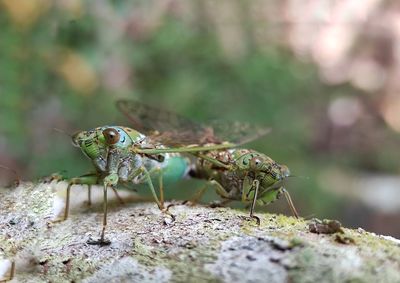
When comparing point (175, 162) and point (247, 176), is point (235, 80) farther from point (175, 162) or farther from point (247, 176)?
point (247, 176)

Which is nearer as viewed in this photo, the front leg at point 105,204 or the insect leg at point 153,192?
the front leg at point 105,204

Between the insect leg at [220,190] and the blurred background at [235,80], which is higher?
the blurred background at [235,80]

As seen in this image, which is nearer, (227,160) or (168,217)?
(168,217)

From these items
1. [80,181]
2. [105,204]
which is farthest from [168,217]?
[80,181]

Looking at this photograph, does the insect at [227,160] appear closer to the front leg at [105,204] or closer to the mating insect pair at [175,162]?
the mating insect pair at [175,162]

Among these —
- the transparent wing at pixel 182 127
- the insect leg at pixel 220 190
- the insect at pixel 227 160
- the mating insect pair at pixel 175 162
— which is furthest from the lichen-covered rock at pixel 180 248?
the transparent wing at pixel 182 127

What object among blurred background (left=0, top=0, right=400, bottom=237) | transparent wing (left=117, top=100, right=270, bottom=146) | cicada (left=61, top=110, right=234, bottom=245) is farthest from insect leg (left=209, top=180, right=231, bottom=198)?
blurred background (left=0, top=0, right=400, bottom=237)

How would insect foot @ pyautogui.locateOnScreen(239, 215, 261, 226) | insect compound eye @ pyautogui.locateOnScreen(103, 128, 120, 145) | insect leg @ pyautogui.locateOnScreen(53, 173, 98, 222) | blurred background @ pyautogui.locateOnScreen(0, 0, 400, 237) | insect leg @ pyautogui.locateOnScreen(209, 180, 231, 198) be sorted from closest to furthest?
insect foot @ pyautogui.locateOnScreen(239, 215, 261, 226)
insect leg @ pyautogui.locateOnScreen(53, 173, 98, 222)
insect compound eye @ pyautogui.locateOnScreen(103, 128, 120, 145)
insect leg @ pyautogui.locateOnScreen(209, 180, 231, 198)
blurred background @ pyautogui.locateOnScreen(0, 0, 400, 237)

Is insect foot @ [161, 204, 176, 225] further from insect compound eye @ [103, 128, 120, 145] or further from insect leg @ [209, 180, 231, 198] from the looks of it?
insect leg @ [209, 180, 231, 198]
